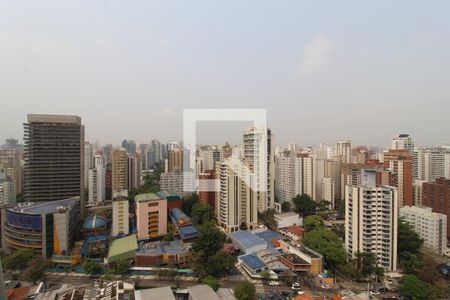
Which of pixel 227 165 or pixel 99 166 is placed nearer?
pixel 227 165

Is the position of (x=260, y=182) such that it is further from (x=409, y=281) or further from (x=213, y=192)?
(x=409, y=281)

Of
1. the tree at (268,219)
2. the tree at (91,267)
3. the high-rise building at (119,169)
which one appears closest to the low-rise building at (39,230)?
the tree at (91,267)

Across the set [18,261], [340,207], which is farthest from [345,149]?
[18,261]

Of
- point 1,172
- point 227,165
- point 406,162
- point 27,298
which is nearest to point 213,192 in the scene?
point 227,165

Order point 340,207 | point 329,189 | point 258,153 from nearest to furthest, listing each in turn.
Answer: point 258,153, point 340,207, point 329,189

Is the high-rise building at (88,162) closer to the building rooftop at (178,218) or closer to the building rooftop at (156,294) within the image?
the building rooftop at (178,218)

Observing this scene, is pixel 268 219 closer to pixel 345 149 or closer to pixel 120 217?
pixel 120 217

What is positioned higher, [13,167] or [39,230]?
[13,167]

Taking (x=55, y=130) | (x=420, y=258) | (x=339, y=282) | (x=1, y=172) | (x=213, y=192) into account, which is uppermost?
(x=55, y=130)
